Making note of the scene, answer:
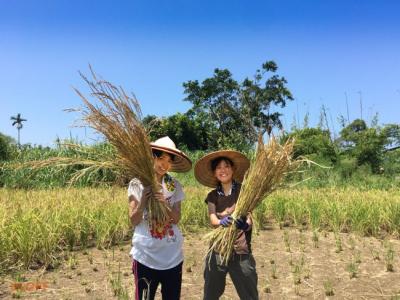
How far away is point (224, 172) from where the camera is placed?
301cm

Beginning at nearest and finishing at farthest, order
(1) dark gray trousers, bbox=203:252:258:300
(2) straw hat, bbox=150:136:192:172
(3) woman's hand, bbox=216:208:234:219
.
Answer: (2) straw hat, bbox=150:136:192:172
(1) dark gray trousers, bbox=203:252:258:300
(3) woman's hand, bbox=216:208:234:219

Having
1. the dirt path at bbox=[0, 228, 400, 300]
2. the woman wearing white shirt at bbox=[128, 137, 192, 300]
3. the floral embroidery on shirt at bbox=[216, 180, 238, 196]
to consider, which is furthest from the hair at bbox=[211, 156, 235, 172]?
the dirt path at bbox=[0, 228, 400, 300]

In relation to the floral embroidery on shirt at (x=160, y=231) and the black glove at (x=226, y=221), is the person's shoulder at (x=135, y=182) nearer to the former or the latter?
A: the floral embroidery on shirt at (x=160, y=231)

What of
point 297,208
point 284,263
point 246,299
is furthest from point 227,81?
point 246,299

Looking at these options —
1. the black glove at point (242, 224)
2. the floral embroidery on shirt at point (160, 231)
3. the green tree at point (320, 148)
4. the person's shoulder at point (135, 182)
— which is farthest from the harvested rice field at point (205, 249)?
the green tree at point (320, 148)

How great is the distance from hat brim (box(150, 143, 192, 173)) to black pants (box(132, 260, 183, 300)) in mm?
661

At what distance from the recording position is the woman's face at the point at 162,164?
2.75 m

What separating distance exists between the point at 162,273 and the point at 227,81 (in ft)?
85.5

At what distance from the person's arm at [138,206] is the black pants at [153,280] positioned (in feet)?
0.92

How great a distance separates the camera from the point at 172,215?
8.91 ft

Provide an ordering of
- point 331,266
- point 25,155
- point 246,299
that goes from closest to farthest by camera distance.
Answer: point 246,299
point 331,266
point 25,155

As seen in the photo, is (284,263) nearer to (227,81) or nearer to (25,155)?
(25,155)

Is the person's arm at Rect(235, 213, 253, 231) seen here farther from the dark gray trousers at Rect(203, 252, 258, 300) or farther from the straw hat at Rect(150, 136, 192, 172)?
the straw hat at Rect(150, 136, 192, 172)

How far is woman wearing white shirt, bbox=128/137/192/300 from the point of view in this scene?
2646 millimetres
